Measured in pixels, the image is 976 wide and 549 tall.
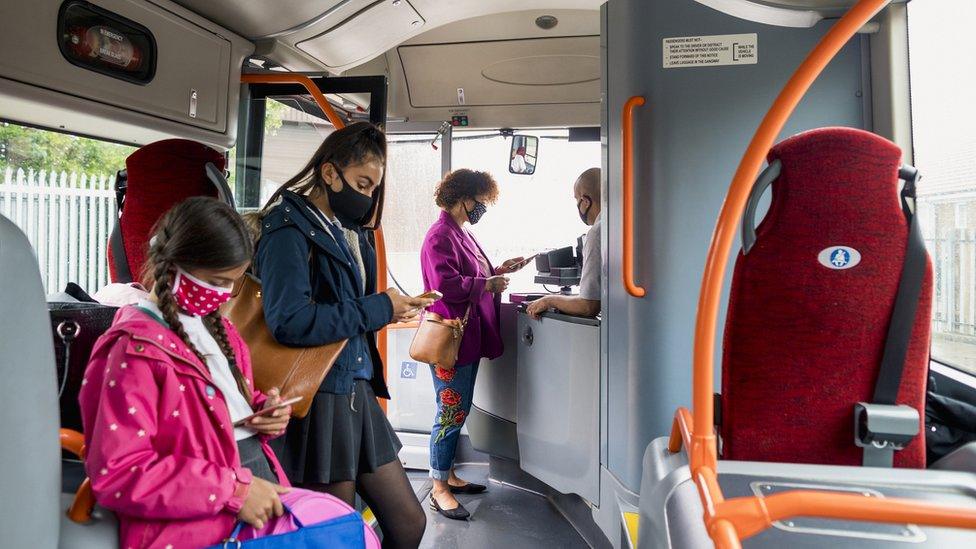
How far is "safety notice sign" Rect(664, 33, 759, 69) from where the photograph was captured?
7.41 feet

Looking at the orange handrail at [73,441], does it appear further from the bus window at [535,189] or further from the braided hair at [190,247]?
the bus window at [535,189]

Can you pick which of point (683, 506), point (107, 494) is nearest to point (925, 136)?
point (683, 506)

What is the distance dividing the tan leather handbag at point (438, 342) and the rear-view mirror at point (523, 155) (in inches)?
52.2

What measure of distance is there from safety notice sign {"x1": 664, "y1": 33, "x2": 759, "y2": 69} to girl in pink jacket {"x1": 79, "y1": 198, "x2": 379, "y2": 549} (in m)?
1.68

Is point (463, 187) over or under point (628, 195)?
over

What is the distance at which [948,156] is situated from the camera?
204 centimetres

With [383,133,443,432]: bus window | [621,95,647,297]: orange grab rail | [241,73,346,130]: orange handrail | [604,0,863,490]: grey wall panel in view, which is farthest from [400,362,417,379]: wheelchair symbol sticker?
[621,95,647,297]: orange grab rail

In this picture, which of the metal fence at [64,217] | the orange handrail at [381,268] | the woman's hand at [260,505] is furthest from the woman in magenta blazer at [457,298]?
the woman's hand at [260,505]

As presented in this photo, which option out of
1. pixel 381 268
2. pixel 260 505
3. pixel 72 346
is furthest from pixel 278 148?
pixel 260 505

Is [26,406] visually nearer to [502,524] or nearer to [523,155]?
[502,524]

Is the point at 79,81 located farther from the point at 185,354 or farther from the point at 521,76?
the point at 521,76

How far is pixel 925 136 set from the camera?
213cm

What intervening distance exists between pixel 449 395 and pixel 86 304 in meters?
2.07

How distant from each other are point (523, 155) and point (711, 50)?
184cm
